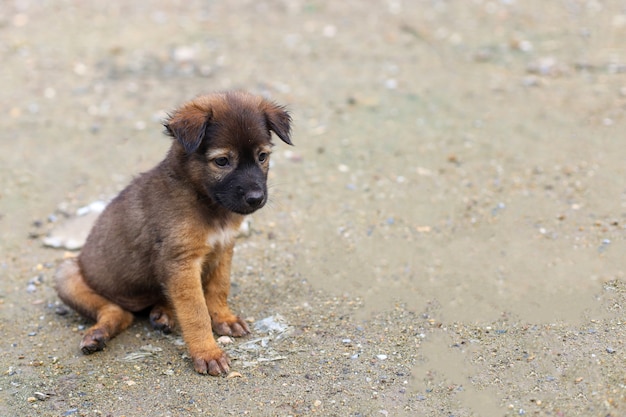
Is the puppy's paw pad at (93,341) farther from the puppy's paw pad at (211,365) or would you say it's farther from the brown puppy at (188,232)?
the puppy's paw pad at (211,365)

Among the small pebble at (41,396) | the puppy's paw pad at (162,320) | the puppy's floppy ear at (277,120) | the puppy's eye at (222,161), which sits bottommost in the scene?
the puppy's paw pad at (162,320)

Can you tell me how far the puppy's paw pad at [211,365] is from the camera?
18.5 ft

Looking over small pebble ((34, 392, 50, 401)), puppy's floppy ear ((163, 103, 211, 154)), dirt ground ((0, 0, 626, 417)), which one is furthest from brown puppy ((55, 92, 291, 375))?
small pebble ((34, 392, 50, 401))

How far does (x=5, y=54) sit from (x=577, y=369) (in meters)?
9.44

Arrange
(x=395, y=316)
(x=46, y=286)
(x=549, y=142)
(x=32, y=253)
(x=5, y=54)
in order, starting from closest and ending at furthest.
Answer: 1. (x=395, y=316)
2. (x=46, y=286)
3. (x=32, y=253)
4. (x=549, y=142)
5. (x=5, y=54)

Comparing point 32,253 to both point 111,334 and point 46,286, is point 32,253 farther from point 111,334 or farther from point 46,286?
point 111,334

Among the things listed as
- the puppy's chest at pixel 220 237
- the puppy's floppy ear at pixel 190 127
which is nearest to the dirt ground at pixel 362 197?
the puppy's chest at pixel 220 237

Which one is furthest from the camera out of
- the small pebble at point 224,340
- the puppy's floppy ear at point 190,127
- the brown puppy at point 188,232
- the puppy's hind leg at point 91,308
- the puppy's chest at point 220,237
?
the small pebble at point 224,340

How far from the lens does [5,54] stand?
11.4 m

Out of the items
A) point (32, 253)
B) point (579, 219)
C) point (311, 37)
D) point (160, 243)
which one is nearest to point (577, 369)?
point (579, 219)

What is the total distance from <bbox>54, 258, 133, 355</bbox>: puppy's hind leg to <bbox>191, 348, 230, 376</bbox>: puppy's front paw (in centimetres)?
83

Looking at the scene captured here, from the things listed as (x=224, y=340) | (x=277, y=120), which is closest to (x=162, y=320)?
(x=224, y=340)

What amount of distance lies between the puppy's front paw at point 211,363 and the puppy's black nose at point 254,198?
1152mm

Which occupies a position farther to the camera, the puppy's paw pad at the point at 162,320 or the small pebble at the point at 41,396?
the puppy's paw pad at the point at 162,320
